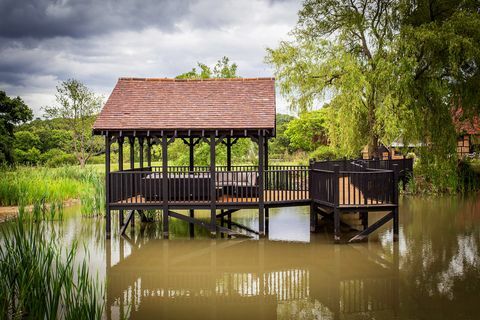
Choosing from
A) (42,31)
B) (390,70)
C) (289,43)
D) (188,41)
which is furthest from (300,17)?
(188,41)

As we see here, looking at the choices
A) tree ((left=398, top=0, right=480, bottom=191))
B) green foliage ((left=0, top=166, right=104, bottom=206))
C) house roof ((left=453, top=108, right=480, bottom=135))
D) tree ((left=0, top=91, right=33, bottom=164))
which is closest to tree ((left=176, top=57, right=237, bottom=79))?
green foliage ((left=0, top=166, right=104, bottom=206))

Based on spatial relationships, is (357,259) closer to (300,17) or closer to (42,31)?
(300,17)

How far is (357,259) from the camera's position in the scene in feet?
38.9

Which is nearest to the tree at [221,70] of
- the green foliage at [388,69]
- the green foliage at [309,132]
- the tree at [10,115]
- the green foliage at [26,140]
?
the green foliage at [388,69]

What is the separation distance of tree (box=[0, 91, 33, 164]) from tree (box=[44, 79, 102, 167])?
67.2 inches

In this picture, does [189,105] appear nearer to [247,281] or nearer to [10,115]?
[247,281]

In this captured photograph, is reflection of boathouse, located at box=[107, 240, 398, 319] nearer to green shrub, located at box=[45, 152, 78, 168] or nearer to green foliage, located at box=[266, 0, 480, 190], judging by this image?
green foliage, located at box=[266, 0, 480, 190]

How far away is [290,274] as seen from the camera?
10523 mm

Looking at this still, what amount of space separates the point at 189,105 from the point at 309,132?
3151cm

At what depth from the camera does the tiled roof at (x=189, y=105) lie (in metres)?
14.0

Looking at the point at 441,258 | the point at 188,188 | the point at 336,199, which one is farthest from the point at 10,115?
the point at 441,258

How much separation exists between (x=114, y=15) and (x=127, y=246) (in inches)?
475

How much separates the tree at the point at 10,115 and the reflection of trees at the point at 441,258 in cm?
2657

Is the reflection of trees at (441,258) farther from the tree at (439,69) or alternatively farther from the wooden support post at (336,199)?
the tree at (439,69)
